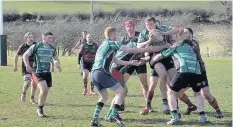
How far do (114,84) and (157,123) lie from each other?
47.6 inches

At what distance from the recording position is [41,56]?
11773mm

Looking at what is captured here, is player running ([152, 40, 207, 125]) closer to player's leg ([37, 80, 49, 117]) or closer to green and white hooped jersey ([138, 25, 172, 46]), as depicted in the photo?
green and white hooped jersey ([138, 25, 172, 46])

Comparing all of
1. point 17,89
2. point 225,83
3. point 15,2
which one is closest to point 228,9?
point 15,2

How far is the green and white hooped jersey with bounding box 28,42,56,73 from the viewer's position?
38.5 feet

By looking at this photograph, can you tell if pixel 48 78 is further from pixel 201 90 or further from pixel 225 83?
pixel 225 83

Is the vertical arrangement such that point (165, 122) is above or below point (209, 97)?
below

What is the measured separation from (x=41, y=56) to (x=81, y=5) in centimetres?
5904

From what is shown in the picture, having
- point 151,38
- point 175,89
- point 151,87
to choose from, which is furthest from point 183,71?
point 151,87

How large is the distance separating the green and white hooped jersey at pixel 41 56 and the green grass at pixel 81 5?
1820 inches

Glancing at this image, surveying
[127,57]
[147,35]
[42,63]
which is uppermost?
[147,35]

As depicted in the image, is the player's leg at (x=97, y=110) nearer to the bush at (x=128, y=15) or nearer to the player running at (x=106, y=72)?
the player running at (x=106, y=72)

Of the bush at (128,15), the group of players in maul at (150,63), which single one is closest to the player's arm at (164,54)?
the group of players in maul at (150,63)

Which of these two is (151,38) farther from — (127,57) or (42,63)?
(42,63)

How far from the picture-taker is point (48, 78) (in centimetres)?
1187
